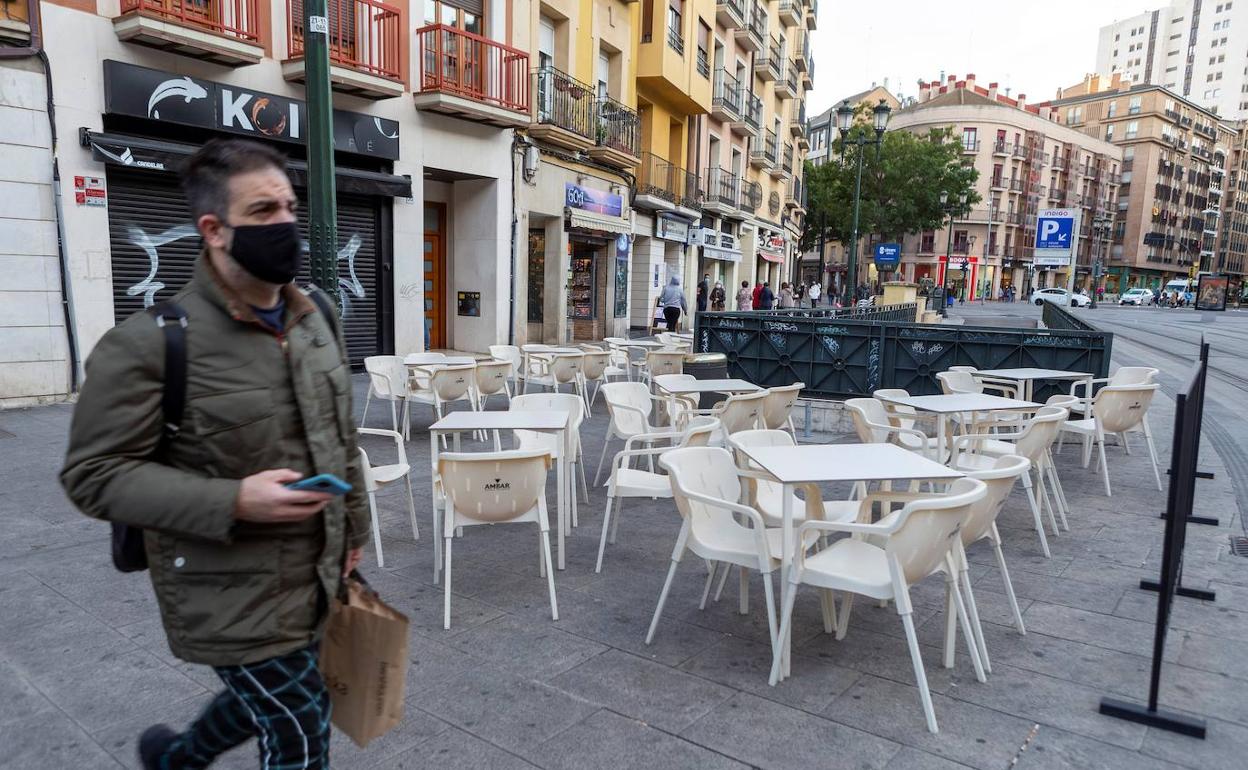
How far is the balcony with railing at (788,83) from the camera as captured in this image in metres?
34.2

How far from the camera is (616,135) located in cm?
1933

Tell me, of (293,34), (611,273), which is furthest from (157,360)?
(611,273)

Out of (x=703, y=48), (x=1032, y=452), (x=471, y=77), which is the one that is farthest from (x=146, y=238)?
(x=703, y=48)

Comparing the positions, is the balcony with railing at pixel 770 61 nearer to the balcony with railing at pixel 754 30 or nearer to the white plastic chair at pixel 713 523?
the balcony with railing at pixel 754 30

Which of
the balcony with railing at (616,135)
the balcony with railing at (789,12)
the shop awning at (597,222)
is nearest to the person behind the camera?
the shop awning at (597,222)

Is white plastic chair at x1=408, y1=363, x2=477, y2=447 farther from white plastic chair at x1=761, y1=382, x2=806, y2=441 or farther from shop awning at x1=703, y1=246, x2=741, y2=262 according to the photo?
shop awning at x1=703, y1=246, x2=741, y2=262

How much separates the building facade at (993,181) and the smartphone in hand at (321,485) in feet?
222

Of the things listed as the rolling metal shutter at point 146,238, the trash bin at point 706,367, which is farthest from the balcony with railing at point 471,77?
the trash bin at point 706,367

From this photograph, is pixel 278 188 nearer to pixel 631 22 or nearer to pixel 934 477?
pixel 934 477

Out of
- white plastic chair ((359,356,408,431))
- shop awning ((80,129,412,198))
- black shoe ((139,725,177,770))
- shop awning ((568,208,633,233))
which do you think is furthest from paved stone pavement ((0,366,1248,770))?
shop awning ((568,208,633,233))

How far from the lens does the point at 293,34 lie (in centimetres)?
1152

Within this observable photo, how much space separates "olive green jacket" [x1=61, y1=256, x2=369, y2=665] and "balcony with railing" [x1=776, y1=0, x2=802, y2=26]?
35700 mm

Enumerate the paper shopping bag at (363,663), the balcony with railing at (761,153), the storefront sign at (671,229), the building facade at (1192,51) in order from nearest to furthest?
the paper shopping bag at (363,663)
the storefront sign at (671,229)
the balcony with railing at (761,153)
the building facade at (1192,51)

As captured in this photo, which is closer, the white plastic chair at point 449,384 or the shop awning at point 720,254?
the white plastic chair at point 449,384
